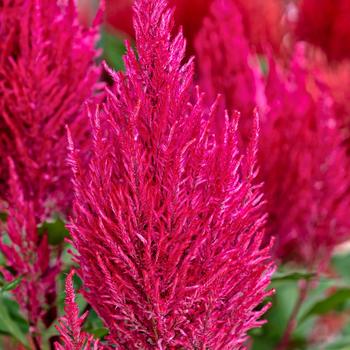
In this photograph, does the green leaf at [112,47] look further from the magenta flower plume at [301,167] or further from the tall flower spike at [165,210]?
the tall flower spike at [165,210]

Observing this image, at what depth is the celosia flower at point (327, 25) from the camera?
1.94 meters

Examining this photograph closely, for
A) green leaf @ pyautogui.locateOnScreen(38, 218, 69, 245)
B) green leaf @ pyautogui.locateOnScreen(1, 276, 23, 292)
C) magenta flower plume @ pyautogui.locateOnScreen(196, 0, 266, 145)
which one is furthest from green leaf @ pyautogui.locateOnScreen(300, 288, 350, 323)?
green leaf @ pyautogui.locateOnScreen(1, 276, 23, 292)

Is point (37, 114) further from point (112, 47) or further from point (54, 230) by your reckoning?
point (112, 47)

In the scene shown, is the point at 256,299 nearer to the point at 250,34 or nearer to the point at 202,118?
the point at 202,118

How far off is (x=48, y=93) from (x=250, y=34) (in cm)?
88

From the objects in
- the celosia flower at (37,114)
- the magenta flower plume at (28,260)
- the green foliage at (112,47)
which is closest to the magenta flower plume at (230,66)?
the celosia flower at (37,114)

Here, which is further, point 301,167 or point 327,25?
point 327,25

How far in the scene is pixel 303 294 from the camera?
1.37 metres

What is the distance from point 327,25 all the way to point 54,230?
1160 millimetres

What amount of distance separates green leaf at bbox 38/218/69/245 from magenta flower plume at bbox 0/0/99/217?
18 millimetres

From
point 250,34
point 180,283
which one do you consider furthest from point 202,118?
point 250,34

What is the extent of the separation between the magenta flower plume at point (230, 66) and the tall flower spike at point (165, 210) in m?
0.39

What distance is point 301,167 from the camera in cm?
117

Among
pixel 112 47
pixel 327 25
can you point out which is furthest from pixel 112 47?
pixel 327 25
